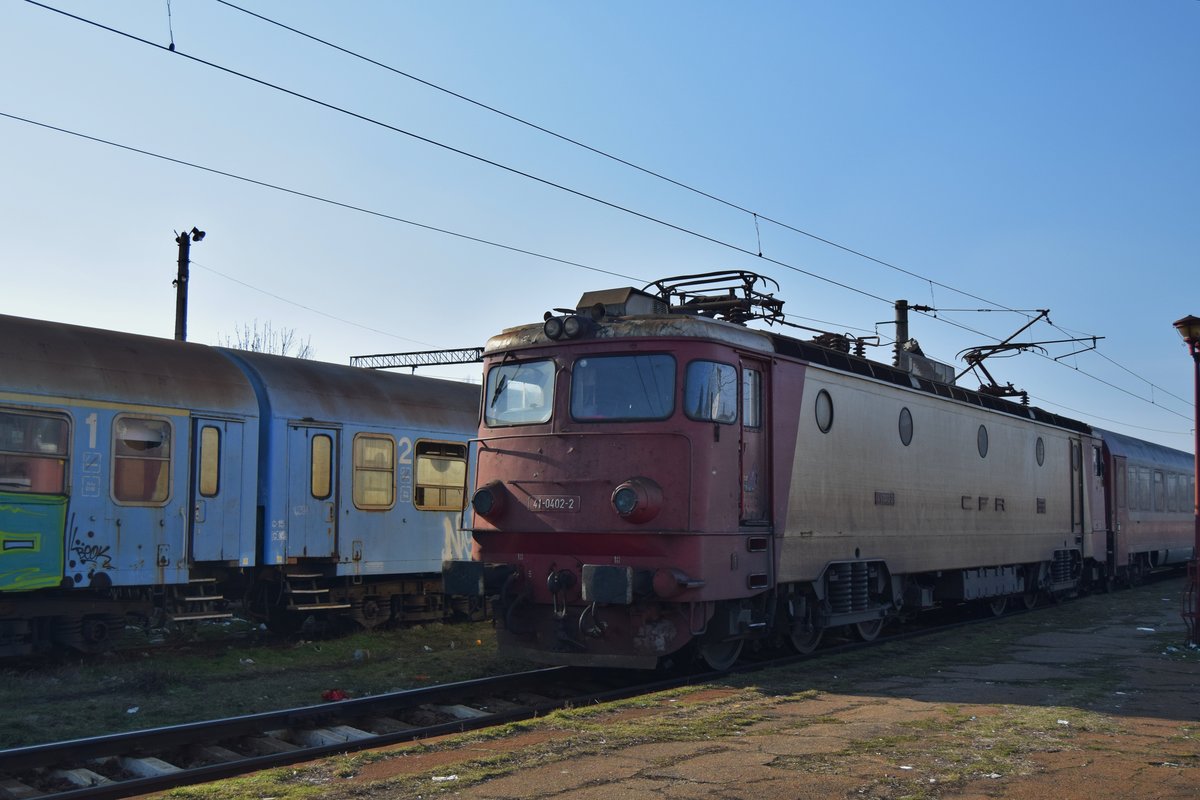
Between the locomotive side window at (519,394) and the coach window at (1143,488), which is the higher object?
the locomotive side window at (519,394)

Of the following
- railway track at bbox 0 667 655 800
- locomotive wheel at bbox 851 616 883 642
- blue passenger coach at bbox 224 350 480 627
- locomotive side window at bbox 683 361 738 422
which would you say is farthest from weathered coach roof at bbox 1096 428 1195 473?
railway track at bbox 0 667 655 800

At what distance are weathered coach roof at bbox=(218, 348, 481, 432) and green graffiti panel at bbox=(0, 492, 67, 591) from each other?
10.6ft

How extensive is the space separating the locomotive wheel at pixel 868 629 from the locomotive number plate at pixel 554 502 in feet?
16.2

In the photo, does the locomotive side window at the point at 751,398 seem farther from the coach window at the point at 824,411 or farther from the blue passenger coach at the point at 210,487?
the blue passenger coach at the point at 210,487

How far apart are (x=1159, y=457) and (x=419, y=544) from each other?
2127 centimetres

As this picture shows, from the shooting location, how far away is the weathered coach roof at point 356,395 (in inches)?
579

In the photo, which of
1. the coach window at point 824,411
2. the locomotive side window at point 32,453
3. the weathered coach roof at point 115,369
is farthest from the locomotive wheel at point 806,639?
the locomotive side window at point 32,453

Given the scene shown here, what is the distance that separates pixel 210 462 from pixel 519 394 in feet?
15.0

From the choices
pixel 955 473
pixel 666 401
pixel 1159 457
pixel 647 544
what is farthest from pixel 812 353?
pixel 1159 457

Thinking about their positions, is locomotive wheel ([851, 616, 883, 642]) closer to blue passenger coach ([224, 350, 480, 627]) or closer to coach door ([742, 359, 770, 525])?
coach door ([742, 359, 770, 525])

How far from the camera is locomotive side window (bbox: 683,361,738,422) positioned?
1034 centimetres

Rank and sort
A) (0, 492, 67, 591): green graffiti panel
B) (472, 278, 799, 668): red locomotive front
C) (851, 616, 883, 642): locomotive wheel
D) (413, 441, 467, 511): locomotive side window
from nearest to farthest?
(472, 278, 799, 668): red locomotive front < (0, 492, 67, 591): green graffiti panel < (851, 616, 883, 642): locomotive wheel < (413, 441, 467, 511): locomotive side window

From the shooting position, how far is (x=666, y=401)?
10.4m

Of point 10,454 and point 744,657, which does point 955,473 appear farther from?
point 10,454
